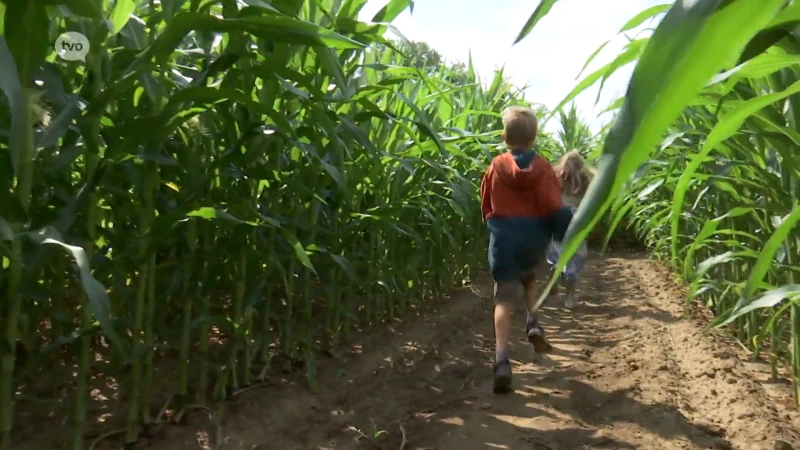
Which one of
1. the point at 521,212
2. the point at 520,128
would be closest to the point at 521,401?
the point at 521,212

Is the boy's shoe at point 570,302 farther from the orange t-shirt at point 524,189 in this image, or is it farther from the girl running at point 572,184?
the orange t-shirt at point 524,189

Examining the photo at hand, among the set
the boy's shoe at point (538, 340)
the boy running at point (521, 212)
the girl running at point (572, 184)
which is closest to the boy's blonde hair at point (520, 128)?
the boy running at point (521, 212)

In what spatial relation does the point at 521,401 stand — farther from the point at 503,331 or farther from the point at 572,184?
Result: the point at 572,184

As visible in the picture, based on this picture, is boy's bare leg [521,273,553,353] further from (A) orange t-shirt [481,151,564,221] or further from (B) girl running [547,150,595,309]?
(B) girl running [547,150,595,309]

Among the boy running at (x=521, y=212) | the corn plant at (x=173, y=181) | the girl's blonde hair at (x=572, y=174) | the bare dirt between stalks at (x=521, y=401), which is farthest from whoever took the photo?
the girl's blonde hair at (x=572, y=174)

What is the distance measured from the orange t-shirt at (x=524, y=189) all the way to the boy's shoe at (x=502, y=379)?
620 mm

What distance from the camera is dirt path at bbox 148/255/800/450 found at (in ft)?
5.19

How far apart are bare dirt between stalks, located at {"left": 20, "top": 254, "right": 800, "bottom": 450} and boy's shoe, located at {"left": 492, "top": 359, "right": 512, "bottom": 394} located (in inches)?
1.5

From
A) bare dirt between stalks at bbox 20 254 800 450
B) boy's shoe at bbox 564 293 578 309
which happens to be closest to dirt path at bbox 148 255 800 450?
bare dirt between stalks at bbox 20 254 800 450

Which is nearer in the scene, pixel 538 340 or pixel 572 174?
pixel 538 340

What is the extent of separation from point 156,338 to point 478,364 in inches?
48.7

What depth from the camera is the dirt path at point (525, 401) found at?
1.58m

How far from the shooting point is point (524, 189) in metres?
2.36

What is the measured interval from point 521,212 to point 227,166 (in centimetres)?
121
